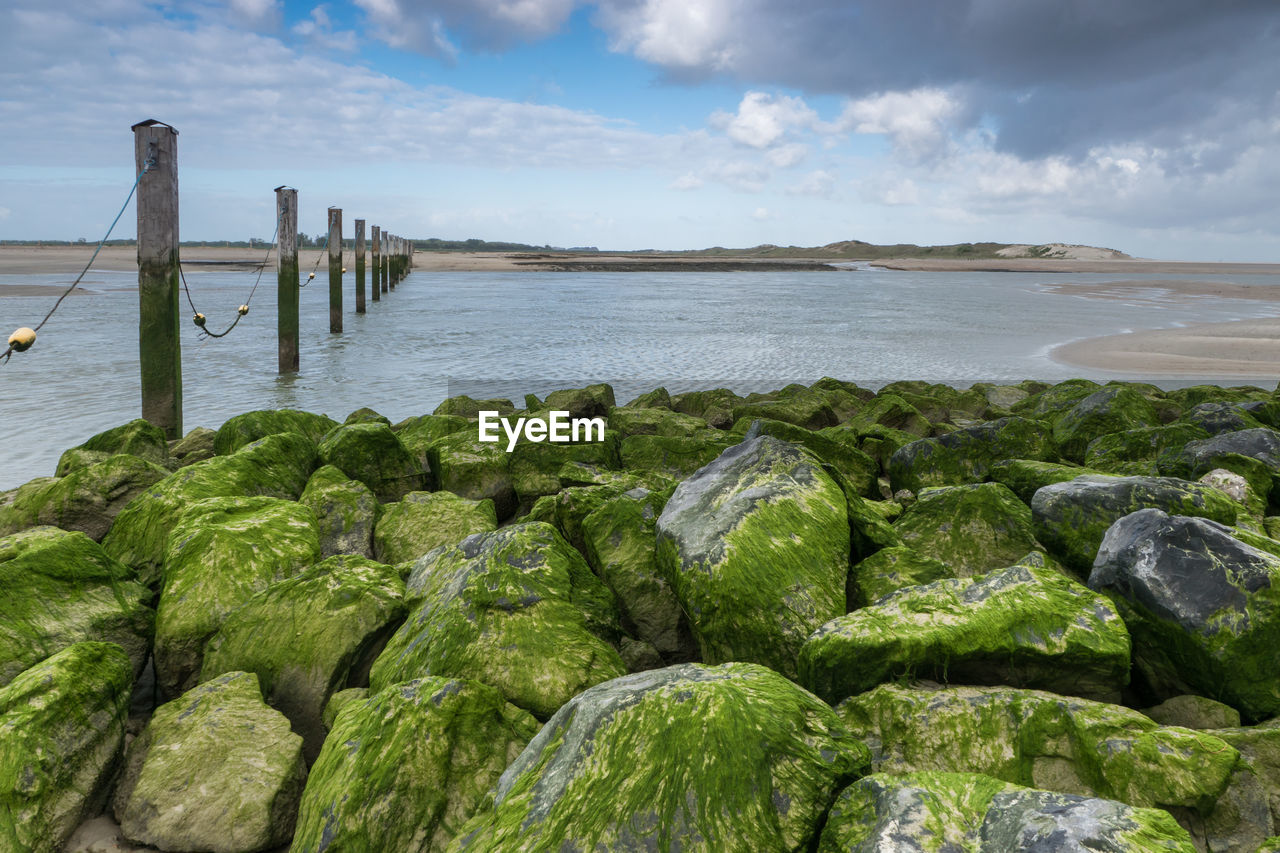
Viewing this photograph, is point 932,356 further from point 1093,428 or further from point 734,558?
point 734,558

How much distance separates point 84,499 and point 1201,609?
21.4ft

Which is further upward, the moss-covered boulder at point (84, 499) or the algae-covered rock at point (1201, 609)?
the algae-covered rock at point (1201, 609)

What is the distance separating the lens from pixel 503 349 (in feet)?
71.6

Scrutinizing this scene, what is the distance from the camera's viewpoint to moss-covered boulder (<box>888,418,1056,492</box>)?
6414mm

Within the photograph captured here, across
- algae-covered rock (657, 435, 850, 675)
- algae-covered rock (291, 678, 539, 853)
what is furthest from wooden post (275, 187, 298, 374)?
algae-covered rock (291, 678, 539, 853)

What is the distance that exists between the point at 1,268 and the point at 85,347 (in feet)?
142

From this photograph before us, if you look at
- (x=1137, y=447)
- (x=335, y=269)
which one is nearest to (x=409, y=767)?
(x=1137, y=447)

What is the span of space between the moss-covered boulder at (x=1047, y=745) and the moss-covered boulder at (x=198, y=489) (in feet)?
13.3

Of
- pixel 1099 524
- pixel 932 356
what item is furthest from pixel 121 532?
pixel 932 356

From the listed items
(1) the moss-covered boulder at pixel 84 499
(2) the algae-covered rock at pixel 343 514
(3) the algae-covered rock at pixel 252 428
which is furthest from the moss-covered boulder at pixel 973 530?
(1) the moss-covered boulder at pixel 84 499

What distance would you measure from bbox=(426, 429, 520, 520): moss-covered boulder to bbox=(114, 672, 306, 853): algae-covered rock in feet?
9.56

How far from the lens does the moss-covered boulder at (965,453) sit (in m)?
6.41

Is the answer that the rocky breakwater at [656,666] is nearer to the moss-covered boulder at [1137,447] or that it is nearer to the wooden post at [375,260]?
the moss-covered boulder at [1137,447]

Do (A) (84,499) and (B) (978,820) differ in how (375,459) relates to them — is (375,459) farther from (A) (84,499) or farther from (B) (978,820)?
(B) (978,820)
